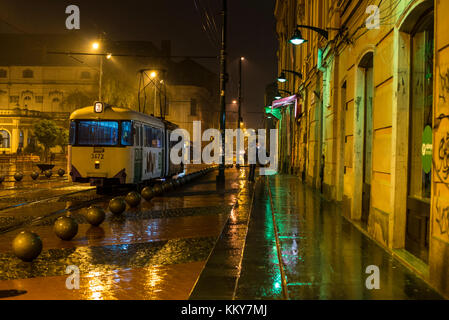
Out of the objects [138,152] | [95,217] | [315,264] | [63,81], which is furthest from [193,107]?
[315,264]

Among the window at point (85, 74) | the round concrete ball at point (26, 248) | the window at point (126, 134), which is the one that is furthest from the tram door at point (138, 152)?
the window at point (85, 74)

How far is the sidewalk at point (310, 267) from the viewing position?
5.29 meters

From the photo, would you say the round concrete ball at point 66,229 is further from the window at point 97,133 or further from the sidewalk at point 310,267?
the window at point 97,133

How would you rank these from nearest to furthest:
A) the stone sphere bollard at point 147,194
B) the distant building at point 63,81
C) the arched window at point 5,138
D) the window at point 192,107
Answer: the stone sphere bollard at point 147,194 → the arched window at point 5,138 → the distant building at point 63,81 → the window at point 192,107

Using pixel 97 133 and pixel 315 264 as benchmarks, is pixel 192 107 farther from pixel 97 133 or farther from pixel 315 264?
pixel 315 264

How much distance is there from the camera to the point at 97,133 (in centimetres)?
1845

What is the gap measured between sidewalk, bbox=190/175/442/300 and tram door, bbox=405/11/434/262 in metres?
0.59

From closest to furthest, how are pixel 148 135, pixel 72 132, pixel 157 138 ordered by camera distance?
pixel 72 132 < pixel 148 135 < pixel 157 138

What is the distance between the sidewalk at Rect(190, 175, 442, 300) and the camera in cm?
529

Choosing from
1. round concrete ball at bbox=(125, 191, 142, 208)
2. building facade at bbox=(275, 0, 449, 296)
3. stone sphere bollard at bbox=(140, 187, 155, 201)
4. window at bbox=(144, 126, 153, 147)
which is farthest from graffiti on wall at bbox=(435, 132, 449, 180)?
window at bbox=(144, 126, 153, 147)

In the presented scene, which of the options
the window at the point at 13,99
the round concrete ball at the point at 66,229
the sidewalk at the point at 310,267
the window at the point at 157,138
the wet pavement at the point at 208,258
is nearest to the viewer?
the sidewalk at the point at 310,267

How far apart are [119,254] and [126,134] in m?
10.7

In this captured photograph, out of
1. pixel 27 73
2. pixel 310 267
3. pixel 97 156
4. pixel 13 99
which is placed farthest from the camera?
pixel 27 73
